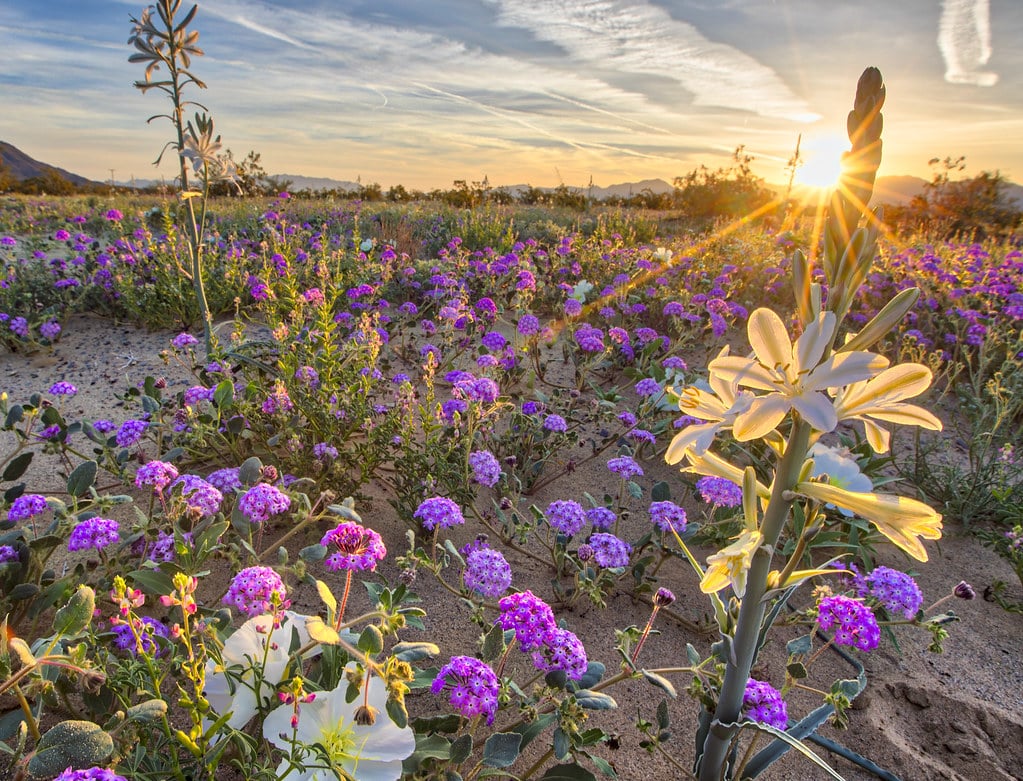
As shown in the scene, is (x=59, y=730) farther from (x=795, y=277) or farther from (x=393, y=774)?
(x=795, y=277)

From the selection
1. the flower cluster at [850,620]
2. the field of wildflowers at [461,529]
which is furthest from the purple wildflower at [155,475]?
the flower cluster at [850,620]

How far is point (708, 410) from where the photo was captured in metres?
1.02

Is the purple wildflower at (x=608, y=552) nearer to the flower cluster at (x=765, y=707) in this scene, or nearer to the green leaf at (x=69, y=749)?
the flower cluster at (x=765, y=707)

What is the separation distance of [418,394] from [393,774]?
3179 millimetres

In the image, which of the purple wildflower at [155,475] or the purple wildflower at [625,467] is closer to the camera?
the purple wildflower at [155,475]

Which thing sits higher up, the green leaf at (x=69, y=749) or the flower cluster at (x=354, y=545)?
the flower cluster at (x=354, y=545)

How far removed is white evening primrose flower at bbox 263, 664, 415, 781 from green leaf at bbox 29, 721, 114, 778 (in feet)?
1.02

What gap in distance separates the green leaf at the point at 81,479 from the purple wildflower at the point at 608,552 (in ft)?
6.48

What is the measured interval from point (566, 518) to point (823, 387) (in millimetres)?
1562

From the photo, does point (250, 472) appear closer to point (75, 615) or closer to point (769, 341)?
point (75, 615)

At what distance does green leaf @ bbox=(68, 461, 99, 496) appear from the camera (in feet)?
7.21

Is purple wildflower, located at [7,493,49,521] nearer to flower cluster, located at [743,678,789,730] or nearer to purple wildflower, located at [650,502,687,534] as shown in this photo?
purple wildflower, located at [650,502,687,534]

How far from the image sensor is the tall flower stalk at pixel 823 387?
2.96ft

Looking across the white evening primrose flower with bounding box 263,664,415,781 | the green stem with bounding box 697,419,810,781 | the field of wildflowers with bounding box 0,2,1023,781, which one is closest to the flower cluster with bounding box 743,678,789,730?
the field of wildflowers with bounding box 0,2,1023,781
